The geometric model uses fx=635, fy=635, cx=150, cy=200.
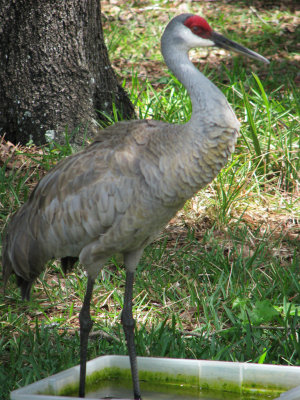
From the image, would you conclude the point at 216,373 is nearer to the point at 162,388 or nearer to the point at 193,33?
the point at 162,388

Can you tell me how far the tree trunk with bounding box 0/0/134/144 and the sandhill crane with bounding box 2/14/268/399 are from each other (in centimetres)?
186

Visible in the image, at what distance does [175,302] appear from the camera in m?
4.13

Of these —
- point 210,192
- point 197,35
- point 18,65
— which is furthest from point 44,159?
point 197,35

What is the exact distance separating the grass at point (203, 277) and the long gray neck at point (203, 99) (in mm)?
1216

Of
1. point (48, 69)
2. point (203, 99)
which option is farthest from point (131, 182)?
point (48, 69)

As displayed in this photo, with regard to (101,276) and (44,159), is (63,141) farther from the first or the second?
(101,276)

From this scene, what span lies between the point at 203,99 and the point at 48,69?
2.54m

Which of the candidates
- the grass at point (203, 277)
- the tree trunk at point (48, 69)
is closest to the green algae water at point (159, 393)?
the grass at point (203, 277)

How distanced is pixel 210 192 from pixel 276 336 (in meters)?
1.72

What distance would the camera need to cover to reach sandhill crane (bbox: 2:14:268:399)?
311 centimetres

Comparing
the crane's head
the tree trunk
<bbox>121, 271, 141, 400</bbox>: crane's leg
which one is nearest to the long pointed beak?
the crane's head

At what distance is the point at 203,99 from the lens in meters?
3.12

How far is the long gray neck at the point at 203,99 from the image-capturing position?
10.1ft

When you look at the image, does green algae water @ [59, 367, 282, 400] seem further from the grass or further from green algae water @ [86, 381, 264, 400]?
the grass
